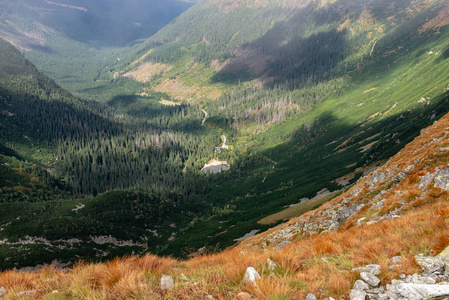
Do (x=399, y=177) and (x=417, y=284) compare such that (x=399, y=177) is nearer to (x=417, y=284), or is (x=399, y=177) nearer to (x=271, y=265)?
(x=417, y=284)

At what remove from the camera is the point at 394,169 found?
24.3 meters

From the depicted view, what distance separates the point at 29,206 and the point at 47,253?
165 feet

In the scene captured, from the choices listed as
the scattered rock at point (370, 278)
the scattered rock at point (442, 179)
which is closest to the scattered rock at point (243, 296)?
the scattered rock at point (370, 278)

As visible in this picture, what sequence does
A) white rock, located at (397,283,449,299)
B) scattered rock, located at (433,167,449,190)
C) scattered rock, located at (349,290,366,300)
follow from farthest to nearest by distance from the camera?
1. scattered rock, located at (433,167,449,190)
2. scattered rock, located at (349,290,366,300)
3. white rock, located at (397,283,449,299)

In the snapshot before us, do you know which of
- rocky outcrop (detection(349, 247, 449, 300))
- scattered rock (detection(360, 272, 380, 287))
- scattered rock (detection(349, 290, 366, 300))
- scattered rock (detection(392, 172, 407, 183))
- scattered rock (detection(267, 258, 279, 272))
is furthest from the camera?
scattered rock (detection(392, 172, 407, 183))

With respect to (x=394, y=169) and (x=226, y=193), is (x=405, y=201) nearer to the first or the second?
(x=394, y=169)

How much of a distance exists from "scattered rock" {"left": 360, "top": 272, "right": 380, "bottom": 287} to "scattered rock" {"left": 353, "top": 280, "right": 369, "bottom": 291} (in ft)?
0.66

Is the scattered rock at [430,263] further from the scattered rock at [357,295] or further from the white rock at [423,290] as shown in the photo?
the scattered rock at [357,295]

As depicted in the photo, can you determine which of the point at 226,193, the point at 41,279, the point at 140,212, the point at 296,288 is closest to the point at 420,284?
the point at 296,288

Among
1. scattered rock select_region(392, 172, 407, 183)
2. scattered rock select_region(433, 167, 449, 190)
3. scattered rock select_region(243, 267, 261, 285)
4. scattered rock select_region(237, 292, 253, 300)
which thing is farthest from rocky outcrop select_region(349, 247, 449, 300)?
scattered rock select_region(392, 172, 407, 183)

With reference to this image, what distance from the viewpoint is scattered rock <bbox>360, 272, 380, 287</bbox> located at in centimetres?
A: 661

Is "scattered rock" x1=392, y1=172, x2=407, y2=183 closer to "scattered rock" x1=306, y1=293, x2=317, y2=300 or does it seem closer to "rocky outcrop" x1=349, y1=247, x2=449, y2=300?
"rocky outcrop" x1=349, y1=247, x2=449, y2=300

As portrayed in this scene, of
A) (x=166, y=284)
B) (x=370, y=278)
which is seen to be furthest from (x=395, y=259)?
(x=166, y=284)

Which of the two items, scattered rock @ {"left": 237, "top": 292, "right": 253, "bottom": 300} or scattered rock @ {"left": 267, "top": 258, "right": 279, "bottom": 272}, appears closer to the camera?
scattered rock @ {"left": 237, "top": 292, "right": 253, "bottom": 300}
